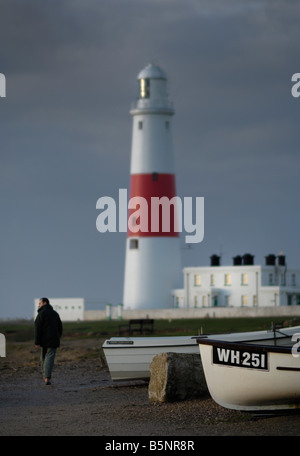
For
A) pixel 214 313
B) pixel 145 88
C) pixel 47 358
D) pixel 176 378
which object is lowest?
pixel 176 378

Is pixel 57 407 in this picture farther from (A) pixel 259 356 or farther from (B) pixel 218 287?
(B) pixel 218 287

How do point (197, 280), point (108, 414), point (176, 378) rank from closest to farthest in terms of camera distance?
point (108, 414) < point (176, 378) < point (197, 280)

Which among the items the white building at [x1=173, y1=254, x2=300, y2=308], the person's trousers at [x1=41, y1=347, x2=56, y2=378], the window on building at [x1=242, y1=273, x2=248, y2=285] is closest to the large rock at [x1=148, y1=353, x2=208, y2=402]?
the person's trousers at [x1=41, y1=347, x2=56, y2=378]

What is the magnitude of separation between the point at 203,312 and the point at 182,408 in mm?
44300

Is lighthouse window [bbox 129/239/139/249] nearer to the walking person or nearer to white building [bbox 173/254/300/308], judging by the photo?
white building [bbox 173/254/300/308]

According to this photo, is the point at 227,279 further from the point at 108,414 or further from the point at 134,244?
the point at 108,414

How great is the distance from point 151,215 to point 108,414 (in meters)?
50.2

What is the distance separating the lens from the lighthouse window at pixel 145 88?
66188mm

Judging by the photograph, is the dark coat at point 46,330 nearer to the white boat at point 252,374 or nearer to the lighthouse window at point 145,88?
the white boat at point 252,374

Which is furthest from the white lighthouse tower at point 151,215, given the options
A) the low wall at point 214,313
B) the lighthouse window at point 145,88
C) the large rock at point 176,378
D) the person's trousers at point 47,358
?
the large rock at point 176,378

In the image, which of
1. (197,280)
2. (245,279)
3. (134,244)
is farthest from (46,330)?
(197,280)

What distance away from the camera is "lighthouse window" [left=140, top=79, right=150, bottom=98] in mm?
66188

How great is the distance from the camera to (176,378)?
57.0 feet

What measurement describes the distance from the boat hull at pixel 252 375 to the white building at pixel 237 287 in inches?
1977
